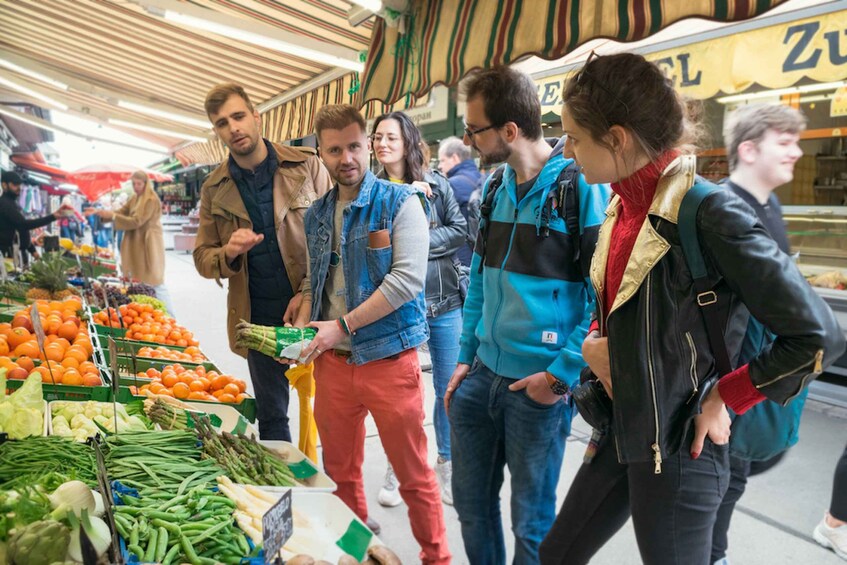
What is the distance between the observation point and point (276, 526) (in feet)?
3.88

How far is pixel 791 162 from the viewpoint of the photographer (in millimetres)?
2369

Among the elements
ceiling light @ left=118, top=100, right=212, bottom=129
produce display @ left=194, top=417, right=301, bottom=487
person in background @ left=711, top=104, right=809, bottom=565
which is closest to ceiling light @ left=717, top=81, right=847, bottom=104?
person in background @ left=711, top=104, right=809, bottom=565

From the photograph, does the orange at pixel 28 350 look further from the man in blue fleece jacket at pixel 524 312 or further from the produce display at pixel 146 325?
the man in blue fleece jacket at pixel 524 312

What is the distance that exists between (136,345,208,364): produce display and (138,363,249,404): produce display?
0.20 metres

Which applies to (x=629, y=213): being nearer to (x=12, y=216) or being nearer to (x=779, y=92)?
(x=779, y=92)

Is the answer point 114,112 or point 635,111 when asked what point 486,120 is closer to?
point 635,111

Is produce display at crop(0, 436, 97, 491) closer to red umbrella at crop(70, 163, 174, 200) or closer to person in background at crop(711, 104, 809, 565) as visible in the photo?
person in background at crop(711, 104, 809, 565)

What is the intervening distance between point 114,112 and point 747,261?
35.6 ft

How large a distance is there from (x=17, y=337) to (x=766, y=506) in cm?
438

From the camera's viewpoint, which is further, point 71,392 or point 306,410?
point 306,410

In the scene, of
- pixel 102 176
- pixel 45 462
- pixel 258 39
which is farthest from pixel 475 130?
pixel 102 176

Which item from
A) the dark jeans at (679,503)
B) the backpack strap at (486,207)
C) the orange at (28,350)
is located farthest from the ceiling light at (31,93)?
the dark jeans at (679,503)

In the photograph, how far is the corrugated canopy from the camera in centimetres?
382

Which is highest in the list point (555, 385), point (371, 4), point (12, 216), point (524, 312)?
point (371, 4)
